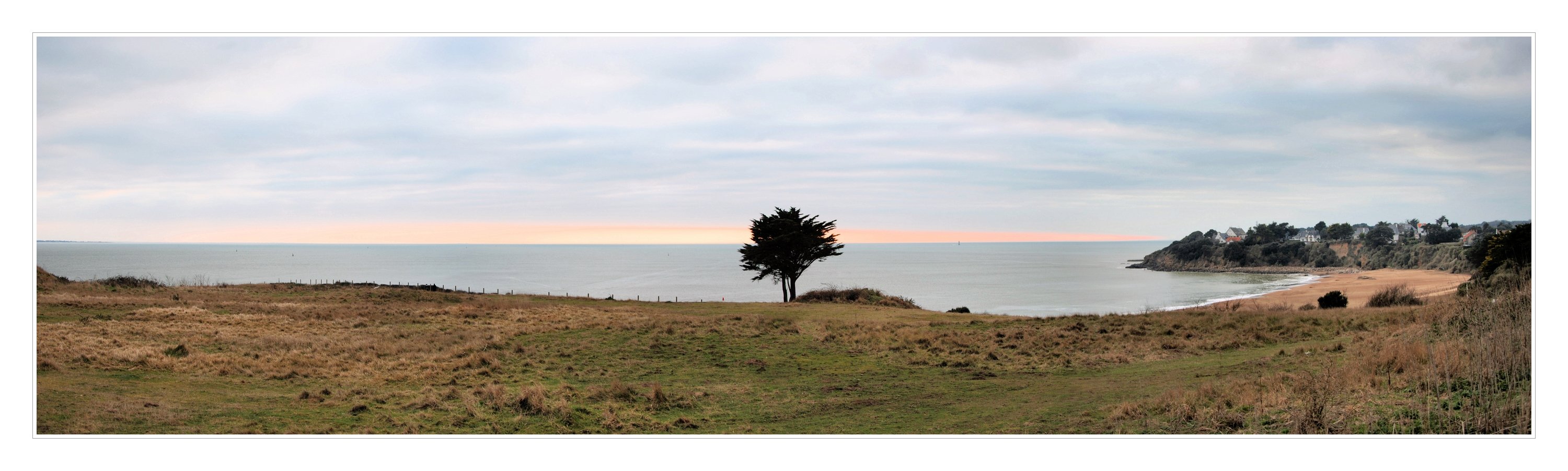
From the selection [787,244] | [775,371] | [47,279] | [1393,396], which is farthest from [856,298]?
[47,279]

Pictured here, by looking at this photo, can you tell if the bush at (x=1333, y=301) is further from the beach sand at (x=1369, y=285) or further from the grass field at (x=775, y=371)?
the grass field at (x=775, y=371)

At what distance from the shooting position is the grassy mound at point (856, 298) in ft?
142

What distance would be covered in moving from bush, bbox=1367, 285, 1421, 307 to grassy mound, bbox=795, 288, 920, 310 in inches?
818

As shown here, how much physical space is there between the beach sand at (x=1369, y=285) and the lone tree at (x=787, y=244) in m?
28.6

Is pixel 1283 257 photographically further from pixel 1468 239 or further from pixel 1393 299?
pixel 1393 299

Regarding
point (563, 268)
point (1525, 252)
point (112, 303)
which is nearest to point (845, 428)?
point (1525, 252)

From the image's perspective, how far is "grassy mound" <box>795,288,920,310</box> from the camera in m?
43.4

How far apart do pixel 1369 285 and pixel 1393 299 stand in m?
39.2

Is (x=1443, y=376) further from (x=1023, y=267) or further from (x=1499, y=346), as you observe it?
(x=1023, y=267)

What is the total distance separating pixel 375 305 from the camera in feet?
113

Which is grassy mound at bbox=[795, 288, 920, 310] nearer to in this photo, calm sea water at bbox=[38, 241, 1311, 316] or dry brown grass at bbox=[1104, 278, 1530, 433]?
calm sea water at bbox=[38, 241, 1311, 316]

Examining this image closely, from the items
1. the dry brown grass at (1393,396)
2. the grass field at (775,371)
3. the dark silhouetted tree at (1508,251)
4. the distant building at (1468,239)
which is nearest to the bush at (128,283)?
the grass field at (775,371)

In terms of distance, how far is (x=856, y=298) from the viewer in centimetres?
4481

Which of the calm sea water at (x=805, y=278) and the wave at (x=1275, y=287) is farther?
the calm sea water at (x=805, y=278)
